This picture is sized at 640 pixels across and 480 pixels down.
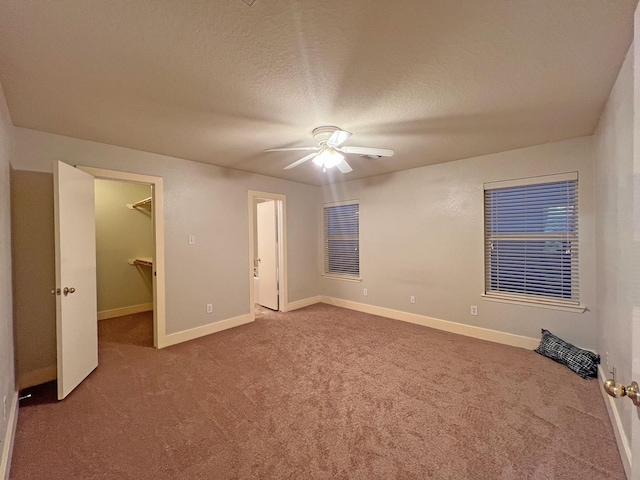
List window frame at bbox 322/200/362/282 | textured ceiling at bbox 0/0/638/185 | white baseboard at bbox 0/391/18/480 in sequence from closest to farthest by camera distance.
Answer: textured ceiling at bbox 0/0/638/185
white baseboard at bbox 0/391/18/480
window frame at bbox 322/200/362/282

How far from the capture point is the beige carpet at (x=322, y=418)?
1527mm

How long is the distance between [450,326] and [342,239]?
232 centimetres

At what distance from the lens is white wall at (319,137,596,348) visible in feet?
9.07

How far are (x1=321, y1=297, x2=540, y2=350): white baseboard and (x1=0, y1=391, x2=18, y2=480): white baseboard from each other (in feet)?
13.2

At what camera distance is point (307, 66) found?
5.09 ft

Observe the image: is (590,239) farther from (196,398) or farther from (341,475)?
(196,398)

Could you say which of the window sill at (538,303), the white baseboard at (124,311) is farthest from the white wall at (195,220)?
the window sill at (538,303)

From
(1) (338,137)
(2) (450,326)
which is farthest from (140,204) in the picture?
(2) (450,326)

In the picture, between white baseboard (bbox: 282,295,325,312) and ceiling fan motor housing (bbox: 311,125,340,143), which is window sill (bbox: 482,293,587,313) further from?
white baseboard (bbox: 282,295,325,312)

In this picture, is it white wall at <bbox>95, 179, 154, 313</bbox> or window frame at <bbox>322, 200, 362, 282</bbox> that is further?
window frame at <bbox>322, 200, 362, 282</bbox>

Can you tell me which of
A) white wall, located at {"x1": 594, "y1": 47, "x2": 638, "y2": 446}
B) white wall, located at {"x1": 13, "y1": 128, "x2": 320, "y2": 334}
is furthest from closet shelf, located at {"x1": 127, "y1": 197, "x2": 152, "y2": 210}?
white wall, located at {"x1": 594, "y1": 47, "x2": 638, "y2": 446}

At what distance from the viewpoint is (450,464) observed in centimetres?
153

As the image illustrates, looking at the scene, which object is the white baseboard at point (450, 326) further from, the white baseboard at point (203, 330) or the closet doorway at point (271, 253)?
the white baseboard at point (203, 330)

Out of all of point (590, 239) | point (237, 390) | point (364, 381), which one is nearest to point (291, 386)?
point (237, 390)
